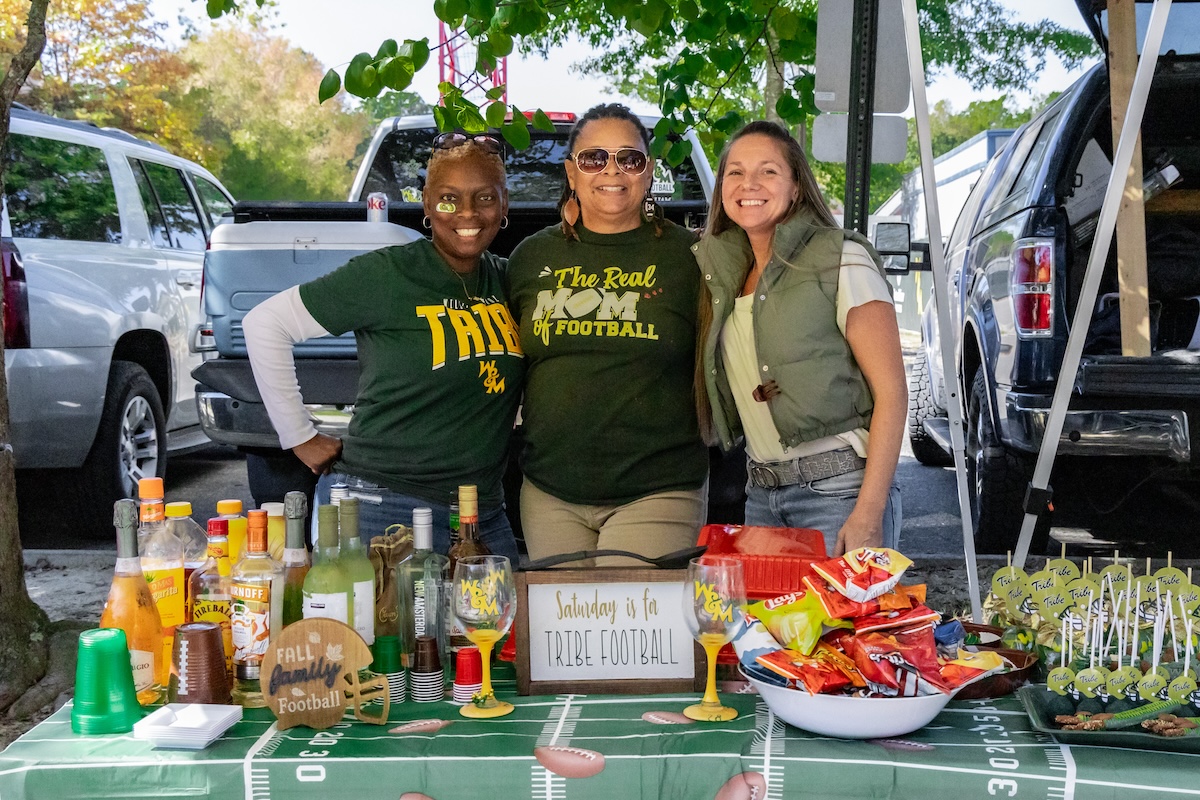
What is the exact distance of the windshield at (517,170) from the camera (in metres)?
5.71

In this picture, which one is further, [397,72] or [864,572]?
[397,72]

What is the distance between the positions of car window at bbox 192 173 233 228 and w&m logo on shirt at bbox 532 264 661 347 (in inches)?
204

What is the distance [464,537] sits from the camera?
1933 mm

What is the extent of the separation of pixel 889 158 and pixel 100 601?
3518 millimetres

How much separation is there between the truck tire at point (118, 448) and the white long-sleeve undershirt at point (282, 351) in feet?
10.3

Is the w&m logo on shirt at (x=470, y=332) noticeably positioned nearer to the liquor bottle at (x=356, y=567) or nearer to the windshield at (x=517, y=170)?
the liquor bottle at (x=356, y=567)

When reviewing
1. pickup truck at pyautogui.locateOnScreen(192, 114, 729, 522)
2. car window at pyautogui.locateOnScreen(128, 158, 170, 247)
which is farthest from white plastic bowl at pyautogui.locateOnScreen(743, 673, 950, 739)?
car window at pyautogui.locateOnScreen(128, 158, 170, 247)

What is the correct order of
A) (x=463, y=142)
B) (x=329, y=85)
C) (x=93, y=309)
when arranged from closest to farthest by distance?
(x=463, y=142), (x=329, y=85), (x=93, y=309)

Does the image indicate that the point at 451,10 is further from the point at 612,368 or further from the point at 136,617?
the point at 136,617

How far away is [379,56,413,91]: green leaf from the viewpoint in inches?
113

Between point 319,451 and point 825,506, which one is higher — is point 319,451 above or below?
above

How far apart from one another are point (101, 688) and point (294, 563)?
37 cm

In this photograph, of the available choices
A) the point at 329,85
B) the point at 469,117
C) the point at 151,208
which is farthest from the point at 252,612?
the point at 151,208

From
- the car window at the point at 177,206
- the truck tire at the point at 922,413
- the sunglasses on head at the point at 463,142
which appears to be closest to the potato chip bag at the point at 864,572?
the sunglasses on head at the point at 463,142
